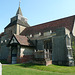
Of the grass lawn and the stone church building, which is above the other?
the stone church building

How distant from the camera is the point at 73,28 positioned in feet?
62.8

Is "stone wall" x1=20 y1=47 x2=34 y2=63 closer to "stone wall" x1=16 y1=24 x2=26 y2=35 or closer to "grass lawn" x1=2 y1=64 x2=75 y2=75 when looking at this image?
"grass lawn" x1=2 y1=64 x2=75 y2=75

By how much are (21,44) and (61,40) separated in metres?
7.43

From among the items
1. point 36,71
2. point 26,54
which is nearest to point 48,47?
point 26,54

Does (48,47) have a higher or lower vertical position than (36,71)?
higher

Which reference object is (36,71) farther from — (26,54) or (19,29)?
(19,29)

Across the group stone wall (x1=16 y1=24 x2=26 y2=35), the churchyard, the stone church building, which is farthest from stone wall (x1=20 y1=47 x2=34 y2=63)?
stone wall (x1=16 y1=24 x2=26 y2=35)

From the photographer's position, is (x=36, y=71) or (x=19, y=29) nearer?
(x=36, y=71)

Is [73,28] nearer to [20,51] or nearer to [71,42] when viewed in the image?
[71,42]

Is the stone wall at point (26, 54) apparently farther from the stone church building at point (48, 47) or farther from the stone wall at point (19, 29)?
the stone wall at point (19, 29)

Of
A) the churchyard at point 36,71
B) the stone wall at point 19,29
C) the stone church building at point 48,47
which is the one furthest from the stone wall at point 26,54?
the stone wall at point 19,29

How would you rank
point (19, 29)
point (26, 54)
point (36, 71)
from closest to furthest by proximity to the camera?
point (36, 71)
point (26, 54)
point (19, 29)

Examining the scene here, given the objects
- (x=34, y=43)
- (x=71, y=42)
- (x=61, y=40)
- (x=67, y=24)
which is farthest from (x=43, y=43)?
(x=67, y=24)

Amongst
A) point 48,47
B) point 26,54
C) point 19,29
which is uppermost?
point 19,29
